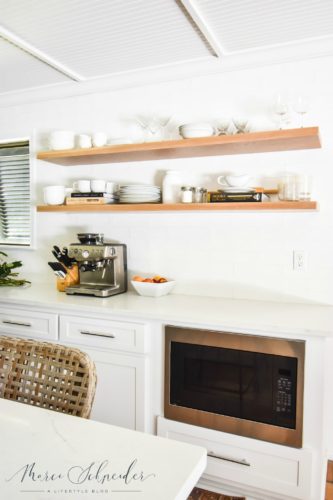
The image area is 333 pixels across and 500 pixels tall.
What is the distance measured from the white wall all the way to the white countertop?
6.3 inches

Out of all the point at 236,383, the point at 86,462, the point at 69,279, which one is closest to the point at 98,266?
the point at 69,279

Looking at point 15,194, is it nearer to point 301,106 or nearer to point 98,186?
point 98,186

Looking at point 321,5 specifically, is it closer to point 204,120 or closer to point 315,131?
point 315,131

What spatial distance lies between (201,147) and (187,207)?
0.35m

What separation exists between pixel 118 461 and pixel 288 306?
62.4 inches

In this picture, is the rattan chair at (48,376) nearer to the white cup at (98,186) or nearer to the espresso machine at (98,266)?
the espresso machine at (98,266)

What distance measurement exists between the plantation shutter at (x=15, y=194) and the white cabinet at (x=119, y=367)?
139 centimetres

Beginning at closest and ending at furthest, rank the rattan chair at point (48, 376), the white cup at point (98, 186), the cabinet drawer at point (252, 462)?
the rattan chair at point (48, 376), the cabinet drawer at point (252, 462), the white cup at point (98, 186)

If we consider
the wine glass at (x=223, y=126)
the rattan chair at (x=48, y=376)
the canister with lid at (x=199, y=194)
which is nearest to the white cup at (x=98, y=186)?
the canister with lid at (x=199, y=194)

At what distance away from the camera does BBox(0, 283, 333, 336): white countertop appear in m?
1.83

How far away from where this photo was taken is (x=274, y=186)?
238 centimetres

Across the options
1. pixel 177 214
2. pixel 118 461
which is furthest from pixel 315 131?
pixel 118 461

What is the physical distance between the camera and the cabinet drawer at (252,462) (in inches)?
70.5

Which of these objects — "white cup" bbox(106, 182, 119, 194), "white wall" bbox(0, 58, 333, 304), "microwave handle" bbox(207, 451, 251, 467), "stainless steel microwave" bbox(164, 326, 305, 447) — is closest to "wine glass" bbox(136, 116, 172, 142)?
"white wall" bbox(0, 58, 333, 304)
